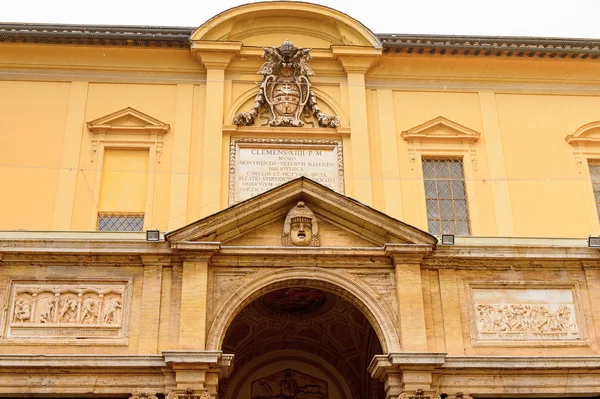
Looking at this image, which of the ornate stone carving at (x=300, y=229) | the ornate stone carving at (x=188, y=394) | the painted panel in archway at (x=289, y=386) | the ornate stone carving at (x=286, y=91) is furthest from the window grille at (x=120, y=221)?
the ornate stone carving at (x=188, y=394)

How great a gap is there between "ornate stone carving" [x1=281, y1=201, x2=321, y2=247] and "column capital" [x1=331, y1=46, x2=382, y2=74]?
5.18 metres

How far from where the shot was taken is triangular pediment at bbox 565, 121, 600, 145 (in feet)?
60.0

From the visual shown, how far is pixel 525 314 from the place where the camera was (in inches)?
564

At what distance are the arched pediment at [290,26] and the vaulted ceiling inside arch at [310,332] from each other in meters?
6.31

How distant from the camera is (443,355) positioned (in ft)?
44.0

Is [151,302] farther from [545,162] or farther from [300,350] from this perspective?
[545,162]

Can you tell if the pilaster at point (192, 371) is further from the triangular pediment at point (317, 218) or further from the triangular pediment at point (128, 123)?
the triangular pediment at point (128, 123)

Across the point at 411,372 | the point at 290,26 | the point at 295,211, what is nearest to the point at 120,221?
the point at 295,211

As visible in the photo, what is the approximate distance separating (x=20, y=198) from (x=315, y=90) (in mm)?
7037

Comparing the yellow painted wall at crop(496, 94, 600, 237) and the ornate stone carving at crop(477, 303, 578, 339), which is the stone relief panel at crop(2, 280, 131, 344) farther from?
the yellow painted wall at crop(496, 94, 600, 237)

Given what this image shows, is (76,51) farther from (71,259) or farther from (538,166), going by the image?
(538,166)

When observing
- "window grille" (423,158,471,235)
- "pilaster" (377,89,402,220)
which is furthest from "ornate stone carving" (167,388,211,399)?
"window grille" (423,158,471,235)

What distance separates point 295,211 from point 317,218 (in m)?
0.47

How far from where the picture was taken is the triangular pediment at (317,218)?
1423cm
